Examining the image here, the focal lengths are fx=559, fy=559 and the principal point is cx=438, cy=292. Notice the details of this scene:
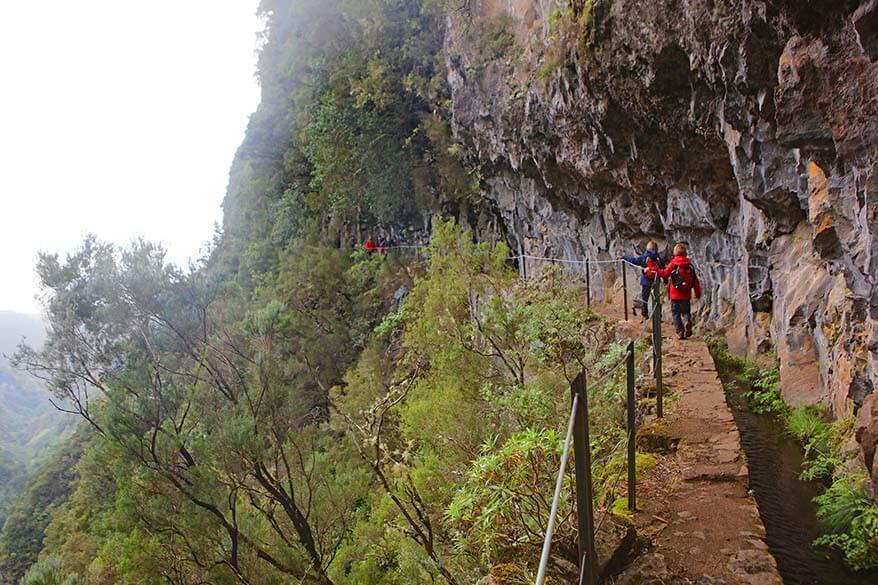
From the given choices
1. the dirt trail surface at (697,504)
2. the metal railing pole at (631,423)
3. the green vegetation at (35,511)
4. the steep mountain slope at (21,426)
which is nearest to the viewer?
the dirt trail surface at (697,504)

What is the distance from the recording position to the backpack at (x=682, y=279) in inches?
299

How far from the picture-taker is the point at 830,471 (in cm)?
440

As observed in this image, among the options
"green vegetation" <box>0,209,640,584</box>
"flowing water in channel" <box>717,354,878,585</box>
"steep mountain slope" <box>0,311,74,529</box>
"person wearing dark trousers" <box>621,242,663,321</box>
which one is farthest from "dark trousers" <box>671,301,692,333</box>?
"steep mountain slope" <box>0,311,74,529</box>

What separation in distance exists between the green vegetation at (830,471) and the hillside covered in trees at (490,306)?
0.02 m

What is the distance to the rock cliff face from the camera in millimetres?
4062

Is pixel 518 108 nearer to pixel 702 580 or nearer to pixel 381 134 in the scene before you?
pixel 381 134

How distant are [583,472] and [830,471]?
343 centimetres

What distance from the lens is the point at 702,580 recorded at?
2.99m

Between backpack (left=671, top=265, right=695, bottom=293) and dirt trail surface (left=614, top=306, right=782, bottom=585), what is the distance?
2.11 m

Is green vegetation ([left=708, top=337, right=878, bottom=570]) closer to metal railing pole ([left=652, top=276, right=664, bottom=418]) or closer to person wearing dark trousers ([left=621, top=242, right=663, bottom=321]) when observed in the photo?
metal railing pole ([left=652, top=276, right=664, bottom=418])

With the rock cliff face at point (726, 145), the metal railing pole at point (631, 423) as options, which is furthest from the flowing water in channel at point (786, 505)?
the metal railing pole at point (631, 423)

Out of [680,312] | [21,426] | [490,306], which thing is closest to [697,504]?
[680,312]

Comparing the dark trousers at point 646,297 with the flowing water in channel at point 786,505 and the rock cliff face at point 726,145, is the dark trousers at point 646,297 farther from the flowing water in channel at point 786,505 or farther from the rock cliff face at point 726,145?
the flowing water in channel at point 786,505

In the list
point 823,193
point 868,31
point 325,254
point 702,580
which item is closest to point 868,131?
point 868,31
